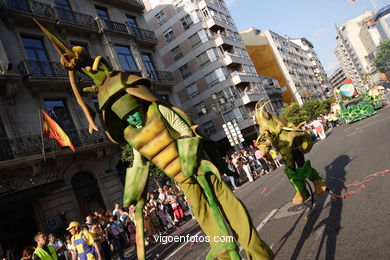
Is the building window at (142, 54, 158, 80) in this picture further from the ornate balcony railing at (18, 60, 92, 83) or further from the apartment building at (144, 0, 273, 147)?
the apartment building at (144, 0, 273, 147)

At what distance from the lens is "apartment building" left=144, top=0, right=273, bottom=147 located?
116 ft

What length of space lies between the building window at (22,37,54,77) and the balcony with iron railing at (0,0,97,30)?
4.68 feet

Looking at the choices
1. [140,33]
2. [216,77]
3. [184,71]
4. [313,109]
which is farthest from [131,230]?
[313,109]

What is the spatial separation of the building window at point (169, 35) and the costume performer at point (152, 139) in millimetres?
36651

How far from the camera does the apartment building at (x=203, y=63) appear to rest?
35438mm

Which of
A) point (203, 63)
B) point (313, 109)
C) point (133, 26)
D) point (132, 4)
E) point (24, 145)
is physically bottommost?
point (313, 109)

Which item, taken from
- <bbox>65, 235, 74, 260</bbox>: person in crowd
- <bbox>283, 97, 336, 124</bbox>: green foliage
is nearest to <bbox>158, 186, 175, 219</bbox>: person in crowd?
<bbox>65, 235, 74, 260</bbox>: person in crowd

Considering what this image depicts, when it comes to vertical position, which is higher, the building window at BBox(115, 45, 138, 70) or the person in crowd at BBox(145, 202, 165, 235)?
the building window at BBox(115, 45, 138, 70)

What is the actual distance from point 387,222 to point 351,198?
65.7 inches

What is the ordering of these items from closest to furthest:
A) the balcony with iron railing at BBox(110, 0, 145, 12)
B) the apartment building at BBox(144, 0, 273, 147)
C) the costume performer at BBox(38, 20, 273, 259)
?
the costume performer at BBox(38, 20, 273, 259) < the balcony with iron railing at BBox(110, 0, 145, 12) < the apartment building at BBox(144, 0, 273, 147)

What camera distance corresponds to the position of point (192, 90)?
121ft

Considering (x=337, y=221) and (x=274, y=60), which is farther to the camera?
(x=274, y=60)

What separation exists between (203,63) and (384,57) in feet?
316

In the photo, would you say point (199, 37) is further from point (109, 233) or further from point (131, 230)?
point (109, 233)
